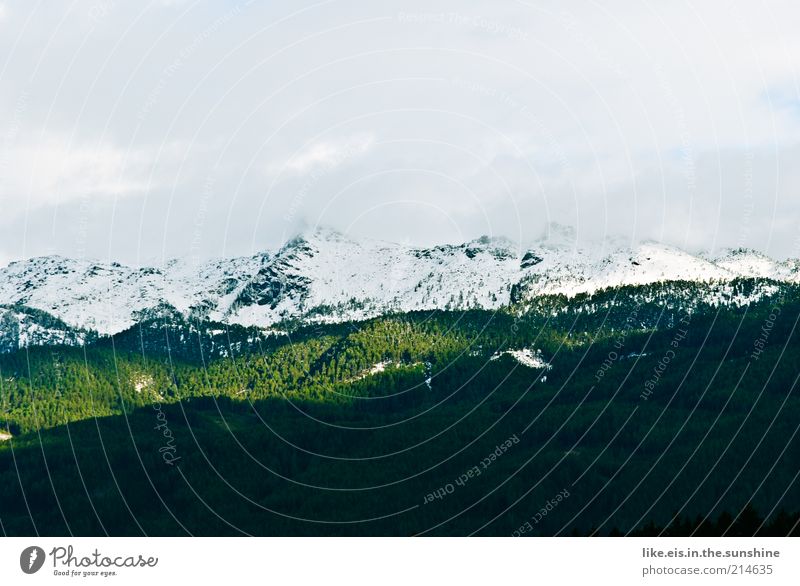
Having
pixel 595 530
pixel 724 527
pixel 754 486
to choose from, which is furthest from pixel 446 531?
pixel 724 527
